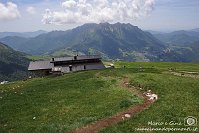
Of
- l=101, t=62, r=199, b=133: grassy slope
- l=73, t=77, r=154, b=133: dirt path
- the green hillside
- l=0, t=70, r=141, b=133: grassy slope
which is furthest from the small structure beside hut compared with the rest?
l=73, t=77, r=154, b=133: dirt path

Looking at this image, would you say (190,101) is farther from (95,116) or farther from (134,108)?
(95,116)

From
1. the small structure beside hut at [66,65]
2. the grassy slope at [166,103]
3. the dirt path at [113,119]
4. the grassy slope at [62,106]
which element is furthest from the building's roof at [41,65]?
the dirt path at [113,119]

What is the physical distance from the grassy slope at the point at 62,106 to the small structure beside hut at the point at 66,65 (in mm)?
47709

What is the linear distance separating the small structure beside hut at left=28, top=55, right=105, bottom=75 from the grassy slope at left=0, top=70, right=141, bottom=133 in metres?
47.7

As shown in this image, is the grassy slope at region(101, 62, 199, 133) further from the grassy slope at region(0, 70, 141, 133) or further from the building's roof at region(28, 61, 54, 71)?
the building's roof at region(28, 61, 54, 71)

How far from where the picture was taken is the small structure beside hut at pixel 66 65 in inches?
4016

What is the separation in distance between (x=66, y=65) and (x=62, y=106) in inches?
2624

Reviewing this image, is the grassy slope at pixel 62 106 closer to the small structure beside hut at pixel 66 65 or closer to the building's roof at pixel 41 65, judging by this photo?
the small structure beside hut at pixel 66 65

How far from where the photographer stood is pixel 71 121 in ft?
101

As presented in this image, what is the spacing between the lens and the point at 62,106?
38688 mm

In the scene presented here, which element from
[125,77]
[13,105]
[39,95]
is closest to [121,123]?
[13,105]

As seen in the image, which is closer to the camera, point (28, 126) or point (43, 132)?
point (43, 132)

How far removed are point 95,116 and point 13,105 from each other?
14.9 metres

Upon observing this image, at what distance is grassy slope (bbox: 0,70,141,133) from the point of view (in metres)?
30.6
